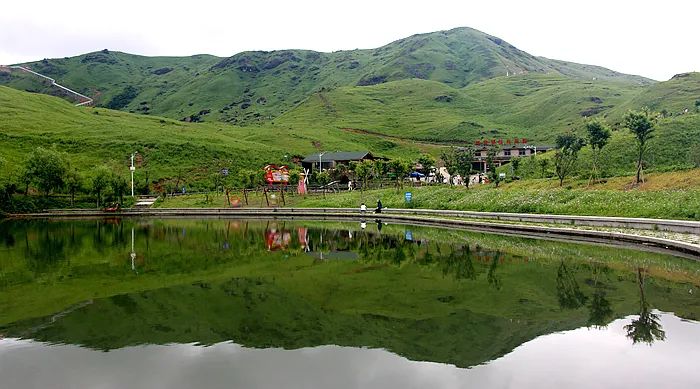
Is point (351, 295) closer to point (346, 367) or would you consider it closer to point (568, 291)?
point (346, 367)

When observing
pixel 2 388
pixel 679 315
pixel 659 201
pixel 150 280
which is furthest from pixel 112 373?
pixel 659 201

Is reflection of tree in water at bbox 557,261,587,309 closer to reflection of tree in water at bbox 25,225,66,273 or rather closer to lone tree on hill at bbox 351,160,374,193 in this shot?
reflection of tree in water at bbox 25,225,66,273

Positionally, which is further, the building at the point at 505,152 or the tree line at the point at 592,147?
the building at the point at 505,152

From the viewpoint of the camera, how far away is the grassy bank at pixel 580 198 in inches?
1555

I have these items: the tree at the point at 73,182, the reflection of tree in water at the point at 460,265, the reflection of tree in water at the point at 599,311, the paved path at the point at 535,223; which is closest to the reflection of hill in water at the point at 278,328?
the reflection of tree in water at the point at 599,311

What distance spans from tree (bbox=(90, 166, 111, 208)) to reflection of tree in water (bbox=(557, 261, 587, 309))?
77026mm

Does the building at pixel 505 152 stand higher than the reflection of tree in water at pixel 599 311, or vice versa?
the building at pixel 505 152

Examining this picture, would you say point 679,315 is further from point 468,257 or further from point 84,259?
point 84,259

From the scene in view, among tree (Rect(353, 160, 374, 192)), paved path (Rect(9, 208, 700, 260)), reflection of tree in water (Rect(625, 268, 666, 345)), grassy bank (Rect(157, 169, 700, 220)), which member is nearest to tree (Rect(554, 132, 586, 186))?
grassy bank (Rect(157, 169, 700, 220))

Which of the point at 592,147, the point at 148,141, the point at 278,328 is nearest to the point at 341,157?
the point at 148,141

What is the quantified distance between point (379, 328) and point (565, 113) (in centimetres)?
19485

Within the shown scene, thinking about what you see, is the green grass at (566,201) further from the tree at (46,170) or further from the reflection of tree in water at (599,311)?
the tree at (46,170)

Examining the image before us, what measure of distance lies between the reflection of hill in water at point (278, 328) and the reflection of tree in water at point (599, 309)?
0.73 m

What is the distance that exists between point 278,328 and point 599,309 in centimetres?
1060
